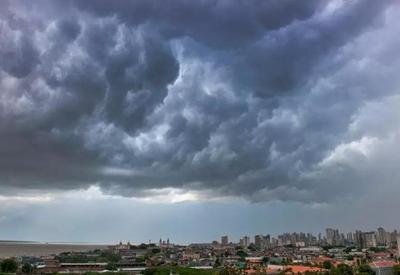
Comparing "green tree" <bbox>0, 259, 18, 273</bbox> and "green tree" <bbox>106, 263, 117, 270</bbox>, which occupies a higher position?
"green tree" <bbox>0, 259, 18, 273</bbox>

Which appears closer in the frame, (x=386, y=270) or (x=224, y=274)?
(x=224, y=274)

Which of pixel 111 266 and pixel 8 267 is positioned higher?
pixel 8 267

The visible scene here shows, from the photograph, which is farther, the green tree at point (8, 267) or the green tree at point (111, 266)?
the green tree at point (111, 266)

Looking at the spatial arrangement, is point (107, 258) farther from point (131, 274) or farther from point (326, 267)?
point (326, 267)

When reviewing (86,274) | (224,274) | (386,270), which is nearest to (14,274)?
(86,274)

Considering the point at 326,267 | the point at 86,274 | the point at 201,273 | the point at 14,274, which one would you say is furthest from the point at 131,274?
the point at 326,267

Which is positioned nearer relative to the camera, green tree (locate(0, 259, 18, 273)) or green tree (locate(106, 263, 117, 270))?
green tree (locate(0, 259, 18, 273))

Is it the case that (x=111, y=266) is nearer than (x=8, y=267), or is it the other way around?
(x=8, y=267)

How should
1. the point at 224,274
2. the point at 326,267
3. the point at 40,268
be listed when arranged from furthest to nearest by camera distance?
the point at 40,268 < the point at 326,267 < the point at 224,274

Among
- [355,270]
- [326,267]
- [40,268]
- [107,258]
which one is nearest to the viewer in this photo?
[355,270]

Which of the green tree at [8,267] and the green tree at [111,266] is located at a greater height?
the green tree at [8,267]
